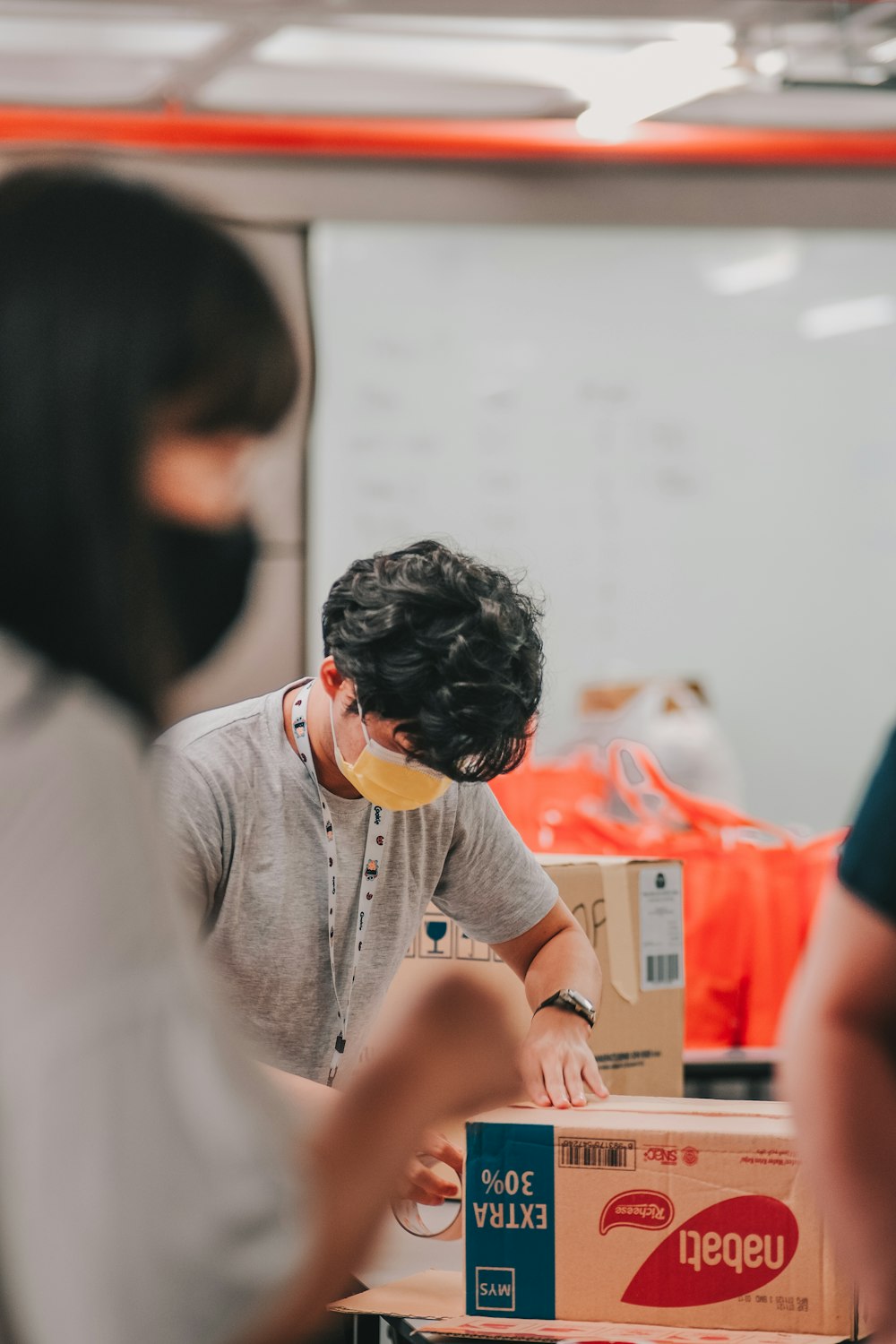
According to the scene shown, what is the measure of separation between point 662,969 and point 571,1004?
0.56ft

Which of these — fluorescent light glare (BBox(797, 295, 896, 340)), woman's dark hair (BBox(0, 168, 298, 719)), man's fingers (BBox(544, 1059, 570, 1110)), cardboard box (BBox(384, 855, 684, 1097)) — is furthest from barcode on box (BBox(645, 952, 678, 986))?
fluorescent light glare (BBox(797, 295, 896, 340))

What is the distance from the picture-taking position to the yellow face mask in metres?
1.56

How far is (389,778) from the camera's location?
157 cm

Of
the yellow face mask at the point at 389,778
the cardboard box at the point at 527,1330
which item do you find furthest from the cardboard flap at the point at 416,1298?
the yellow face mask at the point at 389,778

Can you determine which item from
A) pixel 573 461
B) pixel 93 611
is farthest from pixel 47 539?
pixel 573 461

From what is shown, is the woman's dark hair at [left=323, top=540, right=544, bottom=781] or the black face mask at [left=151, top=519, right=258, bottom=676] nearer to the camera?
the black face mask at [left=151, top=519, right=258, bottom=676]

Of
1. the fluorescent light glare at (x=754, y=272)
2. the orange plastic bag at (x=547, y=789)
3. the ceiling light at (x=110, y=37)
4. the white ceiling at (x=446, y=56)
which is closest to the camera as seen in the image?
the orange plastic bag at (x=547, y=789)

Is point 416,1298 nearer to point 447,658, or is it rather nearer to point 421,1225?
point 421,1225

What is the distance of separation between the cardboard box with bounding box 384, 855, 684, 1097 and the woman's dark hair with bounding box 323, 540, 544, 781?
271mm

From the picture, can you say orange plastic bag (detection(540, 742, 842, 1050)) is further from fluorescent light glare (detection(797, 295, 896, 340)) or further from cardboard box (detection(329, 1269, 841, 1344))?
fluorescent light glare (detection(797, 295, 896, 340))

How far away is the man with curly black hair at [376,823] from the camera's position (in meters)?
1.49

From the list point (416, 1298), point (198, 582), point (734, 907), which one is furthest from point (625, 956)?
point (198, 582)

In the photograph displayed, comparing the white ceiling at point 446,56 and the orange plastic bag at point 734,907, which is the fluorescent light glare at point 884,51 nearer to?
the white ceiling at point 446,56

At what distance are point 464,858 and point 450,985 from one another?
90 cm
